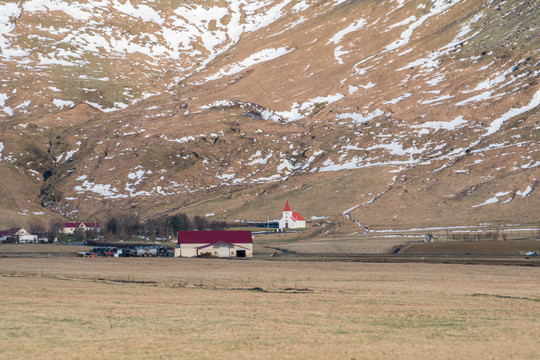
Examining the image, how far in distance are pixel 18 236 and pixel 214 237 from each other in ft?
199

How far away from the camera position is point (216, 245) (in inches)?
3826

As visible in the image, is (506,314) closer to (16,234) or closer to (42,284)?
(42,284)

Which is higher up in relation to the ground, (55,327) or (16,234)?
(16,234)

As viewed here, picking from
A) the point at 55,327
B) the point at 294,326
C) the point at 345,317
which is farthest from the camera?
the point at 345,317

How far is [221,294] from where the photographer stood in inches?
1330

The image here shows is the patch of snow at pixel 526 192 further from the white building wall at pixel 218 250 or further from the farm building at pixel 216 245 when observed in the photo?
the white building wall at pixel 218 250

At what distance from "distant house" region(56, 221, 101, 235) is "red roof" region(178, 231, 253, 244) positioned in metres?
63.4

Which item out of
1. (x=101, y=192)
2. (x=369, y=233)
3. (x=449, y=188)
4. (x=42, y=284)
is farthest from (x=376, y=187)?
(x=42, y=284)

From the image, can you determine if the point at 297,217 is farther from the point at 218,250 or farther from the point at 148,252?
the point at 148,252

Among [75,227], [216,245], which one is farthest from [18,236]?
[216,245]

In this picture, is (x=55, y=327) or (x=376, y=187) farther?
(x=376, y=187)

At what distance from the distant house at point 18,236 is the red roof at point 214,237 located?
181 feet

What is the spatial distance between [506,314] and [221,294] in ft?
45.5

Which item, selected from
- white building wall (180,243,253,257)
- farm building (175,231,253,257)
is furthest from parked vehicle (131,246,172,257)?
white building wall (180,243,253,257)
